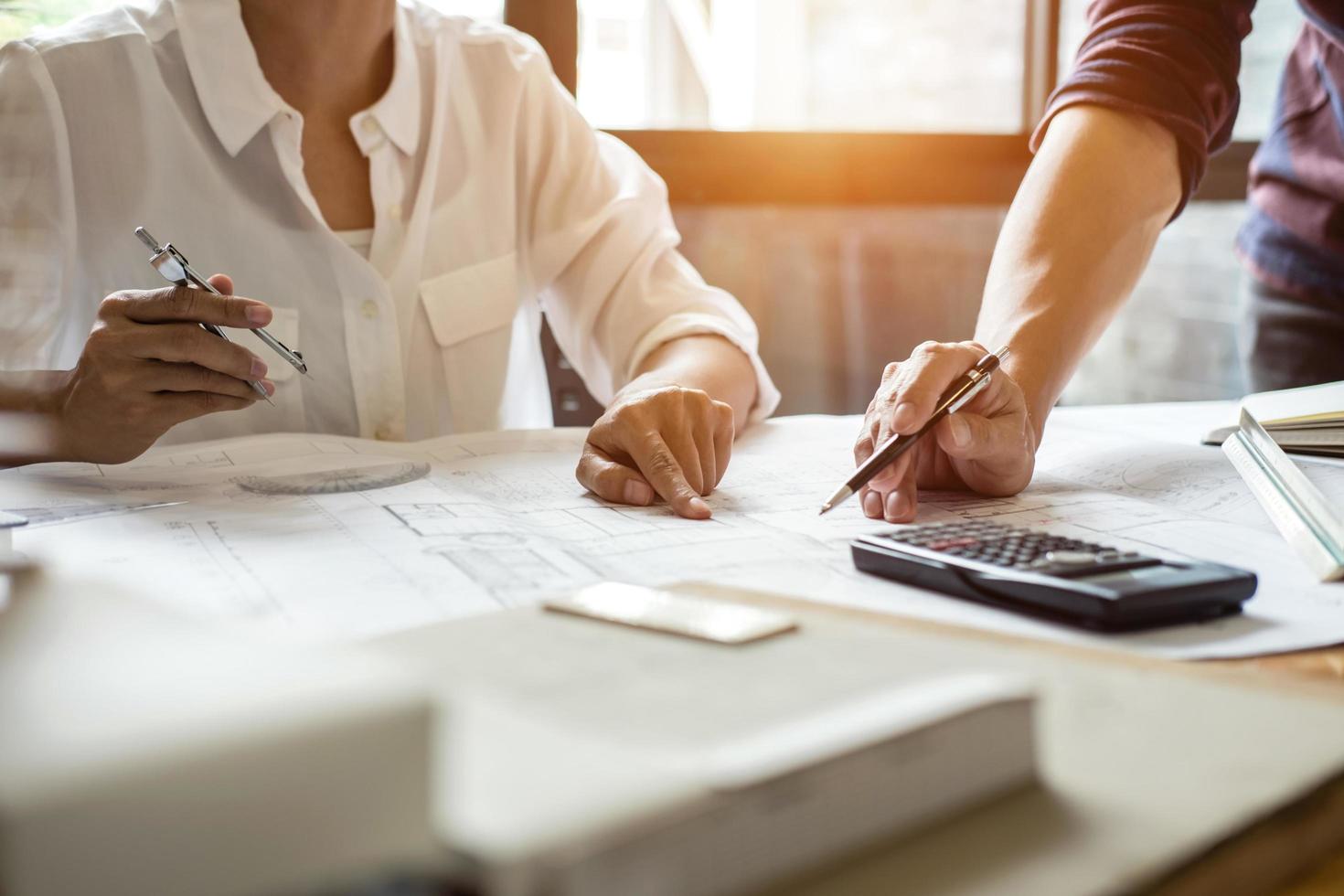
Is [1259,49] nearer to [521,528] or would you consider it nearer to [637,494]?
[637,494]

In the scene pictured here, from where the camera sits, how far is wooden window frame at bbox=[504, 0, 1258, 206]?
75.2 inches

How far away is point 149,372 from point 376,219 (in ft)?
1.52

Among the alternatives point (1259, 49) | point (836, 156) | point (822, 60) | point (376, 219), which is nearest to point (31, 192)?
point (376, 219)

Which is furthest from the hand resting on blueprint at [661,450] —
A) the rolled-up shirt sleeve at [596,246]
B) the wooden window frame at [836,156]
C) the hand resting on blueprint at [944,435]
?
the wooden window frame at [836,156]

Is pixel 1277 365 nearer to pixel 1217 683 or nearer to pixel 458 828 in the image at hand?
pixel 1217 683

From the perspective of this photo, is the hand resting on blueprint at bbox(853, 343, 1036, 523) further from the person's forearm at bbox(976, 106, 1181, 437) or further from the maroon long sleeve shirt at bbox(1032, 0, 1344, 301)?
the maroon long sleeve shirt at bbox(1032, 0, 1344, 301)

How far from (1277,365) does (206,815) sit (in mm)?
1440

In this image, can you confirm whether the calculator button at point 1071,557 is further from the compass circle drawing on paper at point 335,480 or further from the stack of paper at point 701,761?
the compass circle drawing on paper at point 335,480

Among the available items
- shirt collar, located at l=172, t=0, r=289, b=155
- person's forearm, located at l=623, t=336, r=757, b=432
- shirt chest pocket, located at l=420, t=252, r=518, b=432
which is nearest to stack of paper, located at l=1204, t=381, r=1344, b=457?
person's forearm, located at l=623, t=336, r=757, b=432

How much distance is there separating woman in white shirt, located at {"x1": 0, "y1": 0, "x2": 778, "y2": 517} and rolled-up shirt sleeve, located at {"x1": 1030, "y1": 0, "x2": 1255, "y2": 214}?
42 centimetres

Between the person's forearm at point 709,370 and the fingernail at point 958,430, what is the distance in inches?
12.2

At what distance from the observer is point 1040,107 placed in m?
2.26

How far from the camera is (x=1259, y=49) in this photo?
2.46m

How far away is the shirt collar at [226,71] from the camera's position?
3.96 feet
